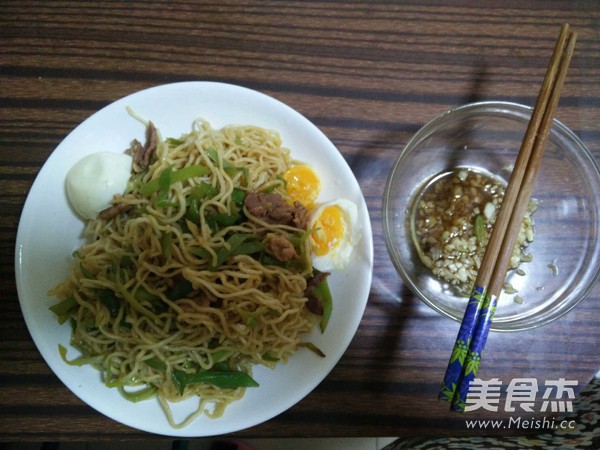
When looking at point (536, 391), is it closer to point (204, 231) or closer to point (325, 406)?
point (325, 406)

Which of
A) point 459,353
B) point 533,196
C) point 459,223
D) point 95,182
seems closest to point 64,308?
point 95,182

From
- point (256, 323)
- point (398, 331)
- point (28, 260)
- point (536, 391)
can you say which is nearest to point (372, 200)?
point (398, 331)

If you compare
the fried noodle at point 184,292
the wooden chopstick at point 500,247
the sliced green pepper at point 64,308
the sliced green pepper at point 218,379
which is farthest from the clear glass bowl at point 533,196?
the sliced green pepper at point 64,308

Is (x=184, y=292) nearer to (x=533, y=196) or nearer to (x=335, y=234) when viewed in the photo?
(x=335, y=234)

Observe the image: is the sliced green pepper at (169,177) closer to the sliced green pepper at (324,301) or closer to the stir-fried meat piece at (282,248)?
the stir-fried meat piece at (282,248)

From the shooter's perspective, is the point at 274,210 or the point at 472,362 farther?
the point at 274,210
